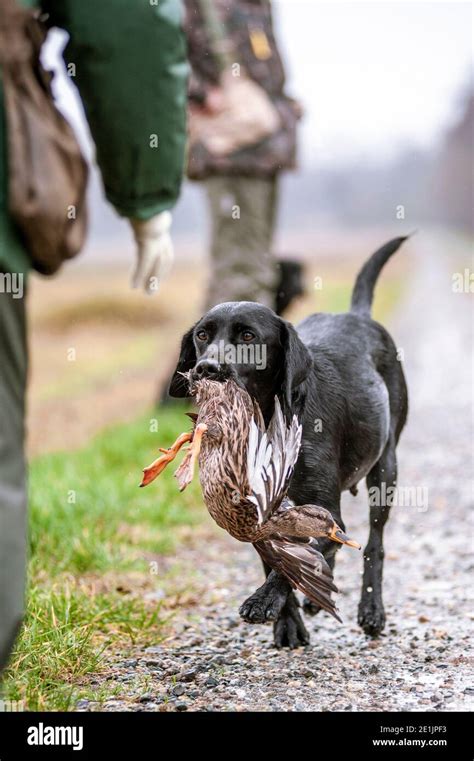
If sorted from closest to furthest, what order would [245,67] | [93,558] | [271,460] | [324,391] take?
1. [271,460]
2. [324,391]
3. [93,558]
4. [245,67]

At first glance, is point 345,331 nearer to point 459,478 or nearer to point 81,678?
point 81,678

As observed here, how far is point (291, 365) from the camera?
9.82 feet

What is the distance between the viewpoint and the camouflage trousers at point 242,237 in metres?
6.96

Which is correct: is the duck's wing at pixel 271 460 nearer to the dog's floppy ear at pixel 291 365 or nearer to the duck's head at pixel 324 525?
the dog's floppy ear at pixel 291 365

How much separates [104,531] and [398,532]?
160 cm

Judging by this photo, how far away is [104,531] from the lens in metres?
5.01

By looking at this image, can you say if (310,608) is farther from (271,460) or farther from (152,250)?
(152,250)

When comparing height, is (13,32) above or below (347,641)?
above

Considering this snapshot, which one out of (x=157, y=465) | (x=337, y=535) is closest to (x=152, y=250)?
(x=157, y=465)

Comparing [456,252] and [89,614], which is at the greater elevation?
[456,252]

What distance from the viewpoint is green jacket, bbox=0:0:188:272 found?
2.45m

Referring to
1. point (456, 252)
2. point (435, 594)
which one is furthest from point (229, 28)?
point (456, 252)

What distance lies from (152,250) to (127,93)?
554mm

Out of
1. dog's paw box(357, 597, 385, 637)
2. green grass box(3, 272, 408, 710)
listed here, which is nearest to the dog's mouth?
green grass box(3, 272, 408, 710)
